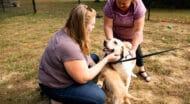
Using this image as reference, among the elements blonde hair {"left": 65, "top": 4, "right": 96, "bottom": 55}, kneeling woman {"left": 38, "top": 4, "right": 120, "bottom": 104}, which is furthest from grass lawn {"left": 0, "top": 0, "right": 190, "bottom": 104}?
blonde hair {"left": 65, "top": 4, "right": 96, "bottom": 55}

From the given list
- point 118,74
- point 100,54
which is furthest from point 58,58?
point 100,54

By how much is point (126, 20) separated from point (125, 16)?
0.06 metres

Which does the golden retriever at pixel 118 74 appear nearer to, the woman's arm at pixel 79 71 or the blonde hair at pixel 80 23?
the woman's arm at pixel 79 71

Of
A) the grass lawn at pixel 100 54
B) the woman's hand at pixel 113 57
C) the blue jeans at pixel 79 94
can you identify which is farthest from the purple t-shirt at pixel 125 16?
the blue jeans at pixel 79 94

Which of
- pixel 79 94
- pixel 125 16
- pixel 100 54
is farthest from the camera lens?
pixel 100 54

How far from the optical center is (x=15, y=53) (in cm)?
584

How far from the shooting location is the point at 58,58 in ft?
9.20

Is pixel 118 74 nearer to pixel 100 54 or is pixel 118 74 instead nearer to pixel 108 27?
pixel 108 27

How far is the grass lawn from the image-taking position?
3949mm

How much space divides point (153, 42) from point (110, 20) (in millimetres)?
2770

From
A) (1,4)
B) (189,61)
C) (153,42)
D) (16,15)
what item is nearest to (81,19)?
(189,61)

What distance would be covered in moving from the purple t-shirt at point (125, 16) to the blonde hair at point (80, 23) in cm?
99

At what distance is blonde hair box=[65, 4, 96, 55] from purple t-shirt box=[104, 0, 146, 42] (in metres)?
0.99

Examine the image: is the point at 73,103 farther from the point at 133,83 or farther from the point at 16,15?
the point at 16,15
